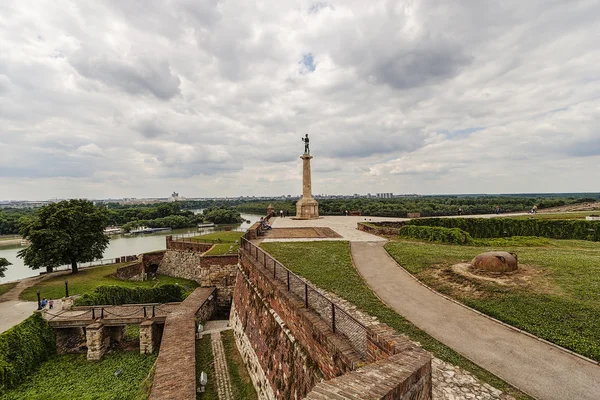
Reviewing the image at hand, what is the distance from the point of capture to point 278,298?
299 inches

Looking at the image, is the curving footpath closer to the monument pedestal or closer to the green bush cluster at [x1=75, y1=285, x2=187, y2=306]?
the green bush cluster at [x1=75, y1=285, x2=187, y2=306]

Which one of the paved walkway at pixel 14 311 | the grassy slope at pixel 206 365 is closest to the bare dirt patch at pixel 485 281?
the grassy slope at pixel 206 365

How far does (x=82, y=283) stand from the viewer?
65.1 feet

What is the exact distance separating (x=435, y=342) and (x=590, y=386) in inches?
86.0

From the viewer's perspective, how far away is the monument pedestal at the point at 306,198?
29.9 meters

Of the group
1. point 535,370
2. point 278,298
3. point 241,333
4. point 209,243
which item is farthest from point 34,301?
point 535,370

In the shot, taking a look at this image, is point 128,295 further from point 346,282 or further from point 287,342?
point 287,342

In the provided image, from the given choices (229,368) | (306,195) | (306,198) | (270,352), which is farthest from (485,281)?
(306,195)

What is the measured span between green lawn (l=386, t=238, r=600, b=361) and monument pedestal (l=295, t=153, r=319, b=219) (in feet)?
61.6

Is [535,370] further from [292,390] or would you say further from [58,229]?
[58,229]

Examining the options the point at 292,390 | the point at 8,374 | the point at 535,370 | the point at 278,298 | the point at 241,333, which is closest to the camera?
the point at 535,370

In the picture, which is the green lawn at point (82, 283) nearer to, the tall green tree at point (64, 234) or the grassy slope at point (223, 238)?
the tall green tree at point (64, 234)

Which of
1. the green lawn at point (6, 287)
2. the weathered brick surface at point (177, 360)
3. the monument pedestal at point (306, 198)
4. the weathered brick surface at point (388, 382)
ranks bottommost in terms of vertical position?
the green lawn at point (6, 287)

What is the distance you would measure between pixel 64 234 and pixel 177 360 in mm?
19102
